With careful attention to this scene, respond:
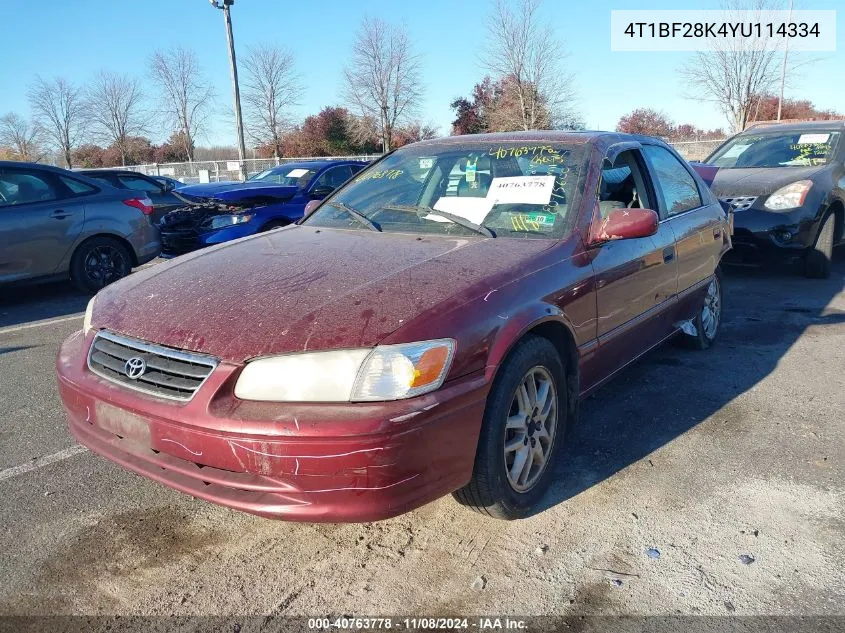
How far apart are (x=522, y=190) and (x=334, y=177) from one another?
684 cm

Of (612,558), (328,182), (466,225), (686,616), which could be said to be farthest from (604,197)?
(328,182)

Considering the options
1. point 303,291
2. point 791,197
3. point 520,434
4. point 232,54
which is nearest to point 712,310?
point 791,197

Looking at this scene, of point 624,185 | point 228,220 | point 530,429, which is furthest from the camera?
point 228,220

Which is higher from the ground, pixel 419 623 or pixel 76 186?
pixel 76 186

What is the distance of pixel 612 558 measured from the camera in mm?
2564

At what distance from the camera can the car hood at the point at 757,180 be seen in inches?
288

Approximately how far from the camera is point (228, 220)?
325 inches

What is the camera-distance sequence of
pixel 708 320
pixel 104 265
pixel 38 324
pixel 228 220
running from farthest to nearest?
pixel 228 220 < pixel 104 265 < pixel 38 324 < pixel 708 320

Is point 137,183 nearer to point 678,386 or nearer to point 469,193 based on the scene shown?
point 469,193

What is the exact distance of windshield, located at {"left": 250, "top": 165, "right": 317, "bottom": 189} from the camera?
9.53 m

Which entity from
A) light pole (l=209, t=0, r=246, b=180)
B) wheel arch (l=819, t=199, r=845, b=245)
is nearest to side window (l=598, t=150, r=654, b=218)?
wheel arch (l=819, t=199, r=845, b=245)

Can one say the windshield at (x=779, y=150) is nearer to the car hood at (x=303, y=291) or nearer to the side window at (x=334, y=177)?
the side window at (x=334, y=177)

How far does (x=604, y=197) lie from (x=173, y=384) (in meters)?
2.40

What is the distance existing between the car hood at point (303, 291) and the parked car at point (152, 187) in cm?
789
